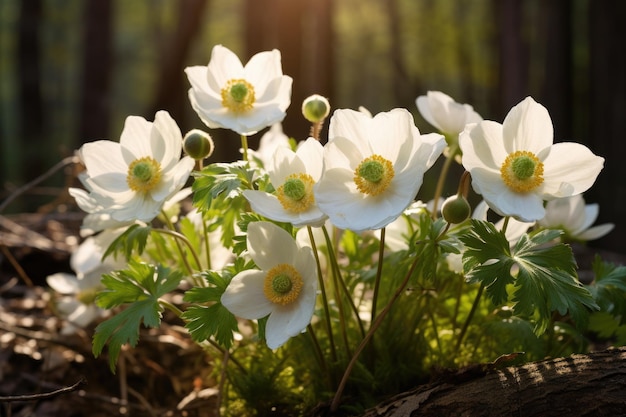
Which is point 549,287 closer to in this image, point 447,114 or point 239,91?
point 447,114

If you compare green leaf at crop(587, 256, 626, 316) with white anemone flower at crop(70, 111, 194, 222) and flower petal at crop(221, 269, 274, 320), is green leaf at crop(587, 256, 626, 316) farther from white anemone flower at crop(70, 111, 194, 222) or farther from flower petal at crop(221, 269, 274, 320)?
white anemone flower at crop(70, 111, 194, 222)

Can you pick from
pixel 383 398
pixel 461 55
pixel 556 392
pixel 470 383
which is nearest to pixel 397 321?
pixel 383 398

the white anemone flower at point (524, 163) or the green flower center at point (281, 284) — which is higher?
the white anemone flower at point (524, 163)

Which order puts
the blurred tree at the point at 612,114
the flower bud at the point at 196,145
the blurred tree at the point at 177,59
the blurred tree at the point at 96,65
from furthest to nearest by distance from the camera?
the blurred tree at the point at 96,65 → the blurred tree at the point at 177,59 → the blurred tree at the point at 612,114 → the flower bud at the point at 196,145

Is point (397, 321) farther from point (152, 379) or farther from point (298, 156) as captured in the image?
point (152, 379)

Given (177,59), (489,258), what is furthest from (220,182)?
(177,59)

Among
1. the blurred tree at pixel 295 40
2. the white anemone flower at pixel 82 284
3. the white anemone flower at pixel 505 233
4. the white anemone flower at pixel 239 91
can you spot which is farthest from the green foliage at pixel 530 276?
the blurred tree at pixel 295 40

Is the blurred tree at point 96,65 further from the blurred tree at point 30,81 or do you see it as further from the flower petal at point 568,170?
the flower petal at point 568,170

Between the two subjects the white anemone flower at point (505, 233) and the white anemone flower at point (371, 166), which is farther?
the white anemone flower at point (505, 233)
